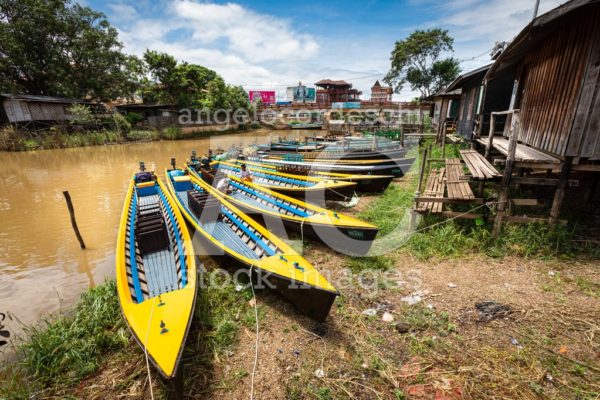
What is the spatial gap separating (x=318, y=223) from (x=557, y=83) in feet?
20.1

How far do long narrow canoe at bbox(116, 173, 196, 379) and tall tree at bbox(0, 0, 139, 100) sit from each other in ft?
A: 84.2

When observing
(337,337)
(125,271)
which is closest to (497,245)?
(337,337)

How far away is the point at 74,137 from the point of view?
21.8 metres

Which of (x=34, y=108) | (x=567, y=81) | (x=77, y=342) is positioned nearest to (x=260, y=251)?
(x=77, y=342)

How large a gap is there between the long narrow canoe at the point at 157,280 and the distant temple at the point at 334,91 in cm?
4909

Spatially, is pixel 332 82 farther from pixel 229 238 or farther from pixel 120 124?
pixel 229 238

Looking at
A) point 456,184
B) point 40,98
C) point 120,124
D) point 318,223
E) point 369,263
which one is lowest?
point 369,263

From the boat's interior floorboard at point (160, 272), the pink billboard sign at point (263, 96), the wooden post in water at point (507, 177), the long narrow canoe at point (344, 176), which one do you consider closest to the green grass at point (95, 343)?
the boat's interior floorboard at point (160, 272)

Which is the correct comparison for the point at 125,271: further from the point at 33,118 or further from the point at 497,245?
the point at 33,118

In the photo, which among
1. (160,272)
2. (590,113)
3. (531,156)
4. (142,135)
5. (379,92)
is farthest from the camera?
(379,92)

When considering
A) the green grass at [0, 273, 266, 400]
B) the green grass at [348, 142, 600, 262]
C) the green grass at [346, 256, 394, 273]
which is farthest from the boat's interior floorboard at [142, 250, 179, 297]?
the green grass at [348, 142, 600, 262]

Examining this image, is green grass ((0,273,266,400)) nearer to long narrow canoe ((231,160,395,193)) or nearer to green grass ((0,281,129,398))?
green grass ((0,281,129,398))

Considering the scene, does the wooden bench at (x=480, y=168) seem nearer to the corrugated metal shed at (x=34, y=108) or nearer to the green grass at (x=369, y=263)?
the green grass at (x=369, y=263)

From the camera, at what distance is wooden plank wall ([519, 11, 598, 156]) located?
194 inches
